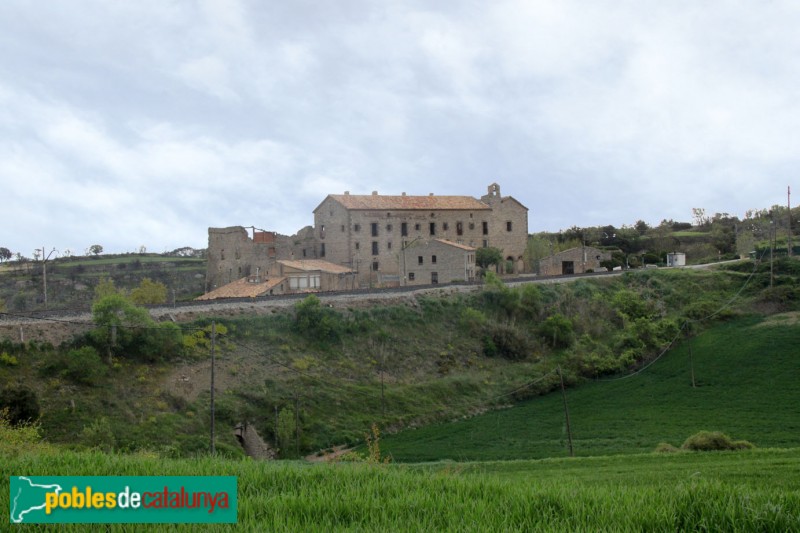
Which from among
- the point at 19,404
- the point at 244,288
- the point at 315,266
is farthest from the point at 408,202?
the point at 19,404

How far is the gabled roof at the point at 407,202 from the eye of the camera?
62356 millimetres

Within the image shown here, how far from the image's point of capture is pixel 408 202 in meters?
64.6

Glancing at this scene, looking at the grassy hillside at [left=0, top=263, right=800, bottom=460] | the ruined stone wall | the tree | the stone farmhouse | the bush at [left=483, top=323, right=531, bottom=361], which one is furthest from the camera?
the tree

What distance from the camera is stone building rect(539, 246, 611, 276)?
2662 inches

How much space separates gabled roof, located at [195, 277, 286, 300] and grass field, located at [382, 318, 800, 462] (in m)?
19.9

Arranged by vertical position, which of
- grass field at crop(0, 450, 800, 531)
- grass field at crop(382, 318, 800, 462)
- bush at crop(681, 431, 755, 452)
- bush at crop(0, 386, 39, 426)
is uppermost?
grass field at crop(0, 450, 800, 531)

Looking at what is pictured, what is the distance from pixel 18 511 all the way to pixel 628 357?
4259 centimetres

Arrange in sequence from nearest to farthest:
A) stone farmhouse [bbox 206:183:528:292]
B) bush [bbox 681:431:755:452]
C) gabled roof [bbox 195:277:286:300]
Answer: bush [bbox 681:431:755:452]
gabled roof [bbox 195:277:286:300]
stone farmhouse [bbox 206:183:528:292]

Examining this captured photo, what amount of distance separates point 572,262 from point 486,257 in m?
11.0

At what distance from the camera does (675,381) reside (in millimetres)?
39594

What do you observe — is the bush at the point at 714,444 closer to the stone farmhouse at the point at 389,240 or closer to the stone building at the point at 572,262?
the stone farmhouse at the point at 389,240

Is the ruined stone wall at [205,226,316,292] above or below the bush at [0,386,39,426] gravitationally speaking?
above

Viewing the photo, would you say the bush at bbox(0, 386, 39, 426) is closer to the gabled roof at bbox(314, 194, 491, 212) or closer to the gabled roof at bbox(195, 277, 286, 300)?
the gabled roof at bbox(195, 277, 286, 300)

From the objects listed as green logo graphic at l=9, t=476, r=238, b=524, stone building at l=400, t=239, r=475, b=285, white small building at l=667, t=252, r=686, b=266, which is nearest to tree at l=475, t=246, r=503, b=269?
stone building at l=400, t=239, r=475, b=285
